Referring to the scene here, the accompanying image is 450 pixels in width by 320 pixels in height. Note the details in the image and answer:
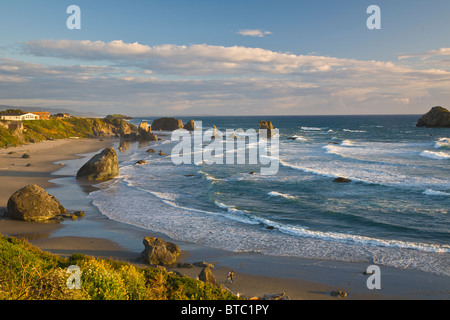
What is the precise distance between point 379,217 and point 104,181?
2816 centimetres

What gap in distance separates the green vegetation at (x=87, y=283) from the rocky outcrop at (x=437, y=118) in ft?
515

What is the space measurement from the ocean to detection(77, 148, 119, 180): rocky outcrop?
1.64 metres

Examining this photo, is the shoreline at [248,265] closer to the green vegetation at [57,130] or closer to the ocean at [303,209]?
the ocean at [303,209]

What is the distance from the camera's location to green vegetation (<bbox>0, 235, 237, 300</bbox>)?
963cm

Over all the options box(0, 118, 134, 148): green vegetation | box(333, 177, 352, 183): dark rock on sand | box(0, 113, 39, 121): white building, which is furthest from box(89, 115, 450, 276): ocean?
box(0, 113, 39, 121): white building

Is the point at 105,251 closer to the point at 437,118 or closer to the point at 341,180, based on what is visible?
the point at 341,180

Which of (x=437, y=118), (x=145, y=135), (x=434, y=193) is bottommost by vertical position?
(x=434, y=193)

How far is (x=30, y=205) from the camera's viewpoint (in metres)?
23.6

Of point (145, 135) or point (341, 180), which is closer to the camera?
point (341, 180)

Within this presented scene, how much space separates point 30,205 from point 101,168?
16443mm

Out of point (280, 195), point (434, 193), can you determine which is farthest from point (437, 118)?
point (280, 195)

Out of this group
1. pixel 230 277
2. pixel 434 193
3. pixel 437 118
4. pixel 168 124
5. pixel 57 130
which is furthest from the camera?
pixel 168 124
